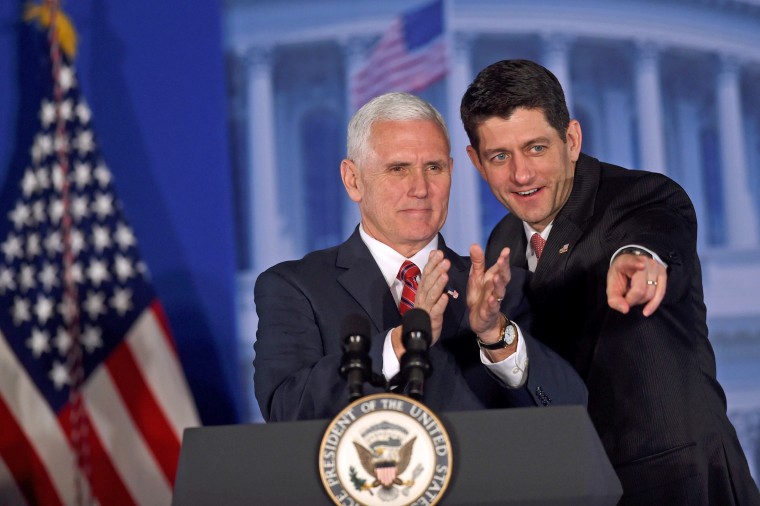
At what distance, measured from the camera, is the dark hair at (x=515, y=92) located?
2496 mm

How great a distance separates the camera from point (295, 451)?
1.56 metres

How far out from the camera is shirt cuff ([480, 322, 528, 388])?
1935 mm

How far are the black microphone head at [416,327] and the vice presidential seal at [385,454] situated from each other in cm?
15

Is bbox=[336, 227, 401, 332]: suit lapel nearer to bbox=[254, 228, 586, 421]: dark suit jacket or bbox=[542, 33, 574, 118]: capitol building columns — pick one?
bbox=[254, 228, 586, 421]: dark suit jacket

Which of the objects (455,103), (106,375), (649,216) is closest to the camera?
(649,216)

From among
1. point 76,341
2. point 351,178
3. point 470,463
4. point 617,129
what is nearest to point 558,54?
Result: point 617,129

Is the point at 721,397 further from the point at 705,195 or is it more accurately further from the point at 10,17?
the point at 10,17

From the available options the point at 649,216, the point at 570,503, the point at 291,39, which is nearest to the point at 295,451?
the point at 570,503

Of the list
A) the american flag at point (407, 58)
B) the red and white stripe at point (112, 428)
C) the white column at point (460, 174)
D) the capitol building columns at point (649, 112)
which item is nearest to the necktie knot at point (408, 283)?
the red and white stripe at point (112, 428)

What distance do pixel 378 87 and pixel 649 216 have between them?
2.82 metres

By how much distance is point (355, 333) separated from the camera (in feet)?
5.44

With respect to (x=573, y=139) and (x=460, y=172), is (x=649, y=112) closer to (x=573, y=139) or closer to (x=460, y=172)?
(x=460, y=172)

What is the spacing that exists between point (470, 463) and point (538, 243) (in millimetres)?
1222

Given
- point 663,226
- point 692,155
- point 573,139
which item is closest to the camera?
point 663,226
